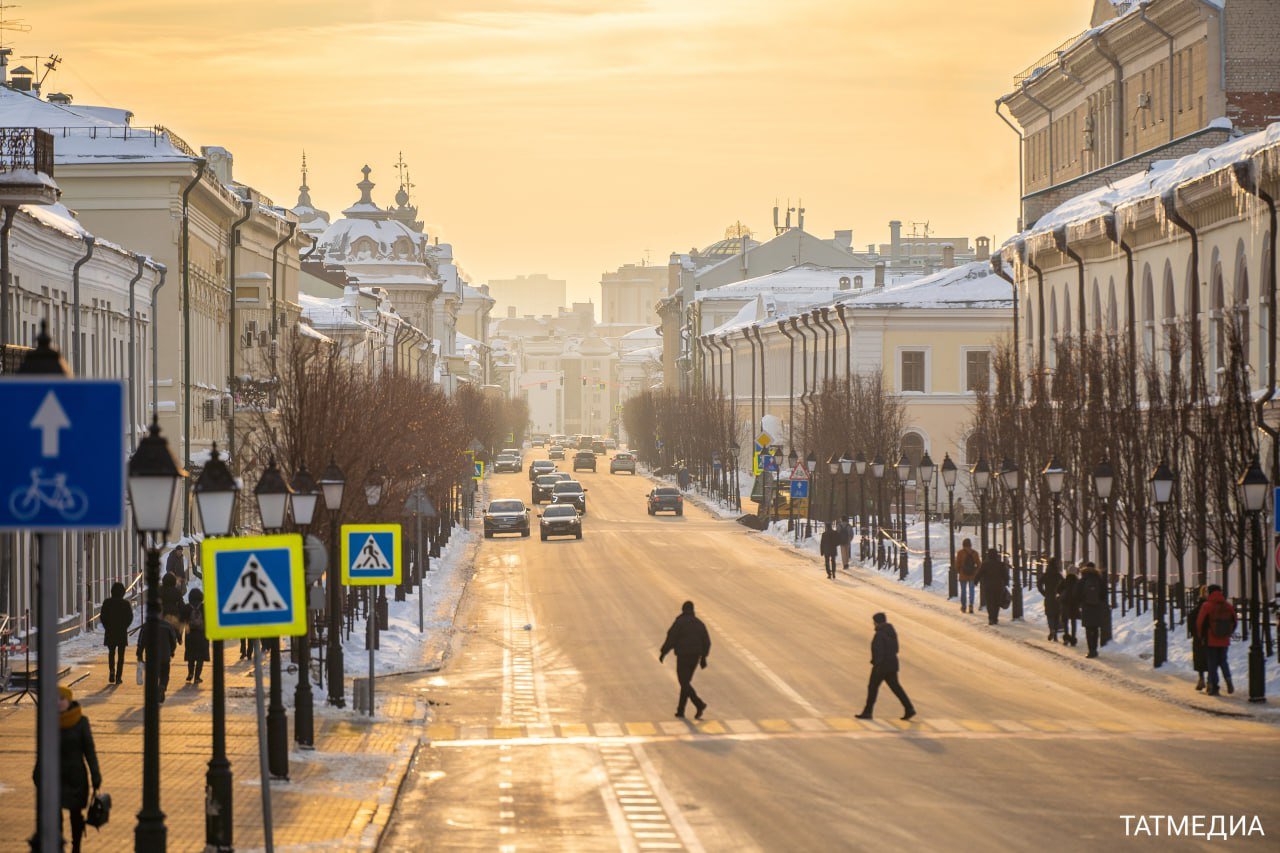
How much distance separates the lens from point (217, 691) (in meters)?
16.4

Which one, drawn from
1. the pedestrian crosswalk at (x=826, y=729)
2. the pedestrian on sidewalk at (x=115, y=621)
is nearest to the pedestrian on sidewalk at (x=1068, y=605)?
the pedestrian crosswalk at (x=826, y=729)

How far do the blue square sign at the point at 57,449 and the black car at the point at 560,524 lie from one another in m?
61.4

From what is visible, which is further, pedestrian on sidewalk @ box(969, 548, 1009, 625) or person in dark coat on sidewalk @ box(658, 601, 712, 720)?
pedestrian on sidewalk @ box(969, 548, 1009, 625)

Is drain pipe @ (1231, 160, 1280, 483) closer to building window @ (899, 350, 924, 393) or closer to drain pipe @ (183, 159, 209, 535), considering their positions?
drain pipe @ (183, 159, 209, 535)

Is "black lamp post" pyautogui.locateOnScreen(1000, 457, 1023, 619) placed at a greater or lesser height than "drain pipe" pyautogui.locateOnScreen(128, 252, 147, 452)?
lesser

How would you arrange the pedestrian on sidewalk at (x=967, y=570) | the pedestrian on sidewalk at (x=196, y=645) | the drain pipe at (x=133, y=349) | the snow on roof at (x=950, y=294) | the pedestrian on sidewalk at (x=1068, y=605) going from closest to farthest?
the pedestrian on sidewalk at (x=196, y=645), the pedestrian on sidewalk at (x=1068, y=605), the pedestrian on sidewalk at (x=967, y=570), the drain pipe at (x=133, y=349), the snow on roof at (x=950, y=294)

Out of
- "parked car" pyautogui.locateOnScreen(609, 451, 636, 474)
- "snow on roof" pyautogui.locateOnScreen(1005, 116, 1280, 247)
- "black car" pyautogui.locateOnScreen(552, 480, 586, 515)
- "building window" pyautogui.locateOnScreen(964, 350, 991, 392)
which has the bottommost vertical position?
"black car" pyautogui.locateOnScreen(552, 480, 586, 515)

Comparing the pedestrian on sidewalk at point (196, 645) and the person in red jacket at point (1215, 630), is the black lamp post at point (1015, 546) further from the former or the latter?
the pedestrian on sidewalk at point (196, 645)

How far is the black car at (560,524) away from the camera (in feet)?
229

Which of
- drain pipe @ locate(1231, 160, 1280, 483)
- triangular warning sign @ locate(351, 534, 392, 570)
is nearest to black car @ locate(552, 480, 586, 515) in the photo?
drain pipe @ locate(1231, 160, 1280, 483)

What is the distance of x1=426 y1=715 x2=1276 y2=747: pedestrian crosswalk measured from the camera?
24.0 meters

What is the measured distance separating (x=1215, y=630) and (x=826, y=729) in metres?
5.75

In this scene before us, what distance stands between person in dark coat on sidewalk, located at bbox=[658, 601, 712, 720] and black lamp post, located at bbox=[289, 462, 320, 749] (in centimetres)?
468

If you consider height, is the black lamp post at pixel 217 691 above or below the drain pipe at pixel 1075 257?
below
